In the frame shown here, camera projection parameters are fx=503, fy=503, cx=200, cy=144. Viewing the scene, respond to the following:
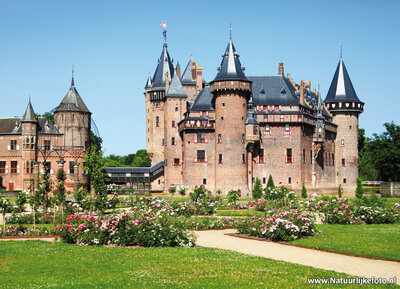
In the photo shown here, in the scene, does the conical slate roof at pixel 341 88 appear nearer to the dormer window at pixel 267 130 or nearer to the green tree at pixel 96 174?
the dormer window at pixel 267 130

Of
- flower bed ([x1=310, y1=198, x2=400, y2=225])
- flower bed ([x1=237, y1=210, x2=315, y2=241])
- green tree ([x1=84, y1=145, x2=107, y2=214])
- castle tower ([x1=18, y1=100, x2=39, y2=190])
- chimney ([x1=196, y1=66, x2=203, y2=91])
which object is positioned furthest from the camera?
chimney ([x1=196, y1=66, x2=203, y2=91])

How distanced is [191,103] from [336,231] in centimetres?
4582

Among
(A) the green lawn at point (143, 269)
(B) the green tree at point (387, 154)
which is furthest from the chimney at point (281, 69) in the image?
(A) the green lawn at point (143, 269)

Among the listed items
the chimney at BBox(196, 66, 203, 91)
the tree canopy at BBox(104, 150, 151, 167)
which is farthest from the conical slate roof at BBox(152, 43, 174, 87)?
the tree canopy at BBox(104, 150, 151, 167)

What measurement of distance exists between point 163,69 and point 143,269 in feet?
199

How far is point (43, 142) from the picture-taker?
64688 mm

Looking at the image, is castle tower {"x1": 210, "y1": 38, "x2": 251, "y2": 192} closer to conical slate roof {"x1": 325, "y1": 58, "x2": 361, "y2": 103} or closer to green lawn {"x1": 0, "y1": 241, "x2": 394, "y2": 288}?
conical slate roof {"x1": 325, "y1": 58, "x2": 361, "y2": 103}

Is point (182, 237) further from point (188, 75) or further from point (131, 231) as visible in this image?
point (188, 75)

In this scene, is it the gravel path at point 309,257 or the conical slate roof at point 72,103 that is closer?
the gravel path at point 309,257

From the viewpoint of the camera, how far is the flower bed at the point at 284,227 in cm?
1964

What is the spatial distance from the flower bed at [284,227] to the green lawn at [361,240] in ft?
1.52

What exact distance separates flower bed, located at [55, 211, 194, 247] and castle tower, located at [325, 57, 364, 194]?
2216 inches

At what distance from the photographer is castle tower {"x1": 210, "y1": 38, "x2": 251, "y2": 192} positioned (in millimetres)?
56812

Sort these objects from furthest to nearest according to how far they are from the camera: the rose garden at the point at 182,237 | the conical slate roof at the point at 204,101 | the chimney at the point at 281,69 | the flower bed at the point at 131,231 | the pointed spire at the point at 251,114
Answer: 1. the chimney at the point at 281,69
2. the conical slate roof at the point at 204,101
3. the pointed spire at the point at 251,114
4. the flower bed at the point at 131,231
5. the rose garden at the point at 182,237
